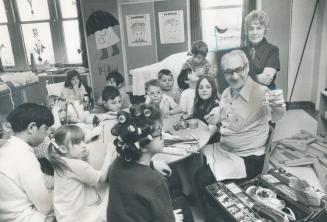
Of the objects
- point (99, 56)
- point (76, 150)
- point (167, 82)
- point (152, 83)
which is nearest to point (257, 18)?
point (167, 82)

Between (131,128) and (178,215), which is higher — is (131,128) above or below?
above

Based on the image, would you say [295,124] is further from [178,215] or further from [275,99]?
[178,215]

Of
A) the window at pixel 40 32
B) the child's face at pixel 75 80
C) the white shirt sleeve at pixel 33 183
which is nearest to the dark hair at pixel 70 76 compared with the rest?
the child's face at pixel 75 80

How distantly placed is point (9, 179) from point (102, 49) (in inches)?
64.3

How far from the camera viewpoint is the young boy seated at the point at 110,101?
2.93 metres

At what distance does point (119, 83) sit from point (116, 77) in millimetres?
72

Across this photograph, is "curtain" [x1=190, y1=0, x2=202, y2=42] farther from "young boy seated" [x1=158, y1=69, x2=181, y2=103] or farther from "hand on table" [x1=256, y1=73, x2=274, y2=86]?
"hand on table" [x1=256, y1=73, x2=274, y2=86]

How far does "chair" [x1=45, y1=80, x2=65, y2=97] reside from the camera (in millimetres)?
2842

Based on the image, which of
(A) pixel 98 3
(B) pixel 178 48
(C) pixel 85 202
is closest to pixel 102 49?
(A) pixel 98 3

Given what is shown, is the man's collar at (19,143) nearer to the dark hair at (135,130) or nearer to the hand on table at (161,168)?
the dark hair at (135,130)

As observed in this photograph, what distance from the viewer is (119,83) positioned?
9.85ft

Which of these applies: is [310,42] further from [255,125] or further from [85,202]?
[85,202]

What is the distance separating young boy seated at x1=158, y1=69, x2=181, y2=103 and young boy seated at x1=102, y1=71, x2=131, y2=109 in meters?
0.40

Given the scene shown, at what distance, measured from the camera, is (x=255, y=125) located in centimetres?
254
